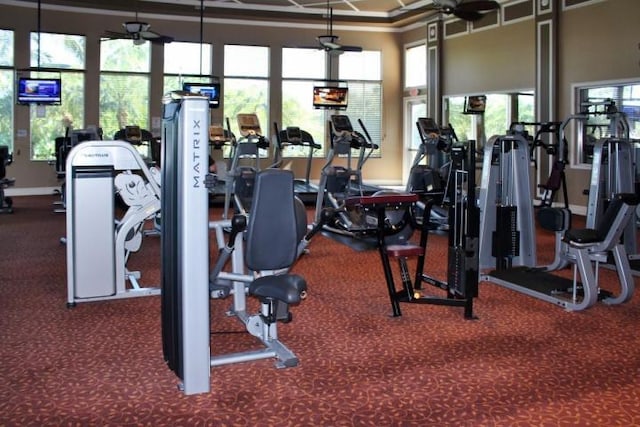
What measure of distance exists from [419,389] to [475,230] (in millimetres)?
1635

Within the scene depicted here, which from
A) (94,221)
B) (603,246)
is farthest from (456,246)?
(94,221)

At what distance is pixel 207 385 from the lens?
3.04 meters

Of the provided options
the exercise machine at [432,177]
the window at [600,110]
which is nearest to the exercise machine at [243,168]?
the exercise machine at [432,177]

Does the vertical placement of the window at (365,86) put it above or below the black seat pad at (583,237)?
above

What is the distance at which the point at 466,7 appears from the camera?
8.44 m

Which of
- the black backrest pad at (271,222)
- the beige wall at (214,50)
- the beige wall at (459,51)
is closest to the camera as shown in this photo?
the black backrest pad at (271,222)

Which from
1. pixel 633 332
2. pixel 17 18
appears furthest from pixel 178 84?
pixel 633 332

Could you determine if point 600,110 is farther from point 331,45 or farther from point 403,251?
point 403,251

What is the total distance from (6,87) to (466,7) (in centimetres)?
955

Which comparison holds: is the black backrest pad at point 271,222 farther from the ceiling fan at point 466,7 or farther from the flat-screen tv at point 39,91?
the flat-screen tv at point 39,91

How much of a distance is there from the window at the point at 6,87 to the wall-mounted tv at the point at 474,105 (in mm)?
9233

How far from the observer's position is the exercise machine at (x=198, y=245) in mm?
2865

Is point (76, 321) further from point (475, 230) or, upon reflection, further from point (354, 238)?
point (354, 238)

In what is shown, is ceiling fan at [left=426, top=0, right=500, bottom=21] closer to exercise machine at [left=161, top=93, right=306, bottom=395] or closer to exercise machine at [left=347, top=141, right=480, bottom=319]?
exercise machine at [left=347, top=141, right=480, bottom=319]
